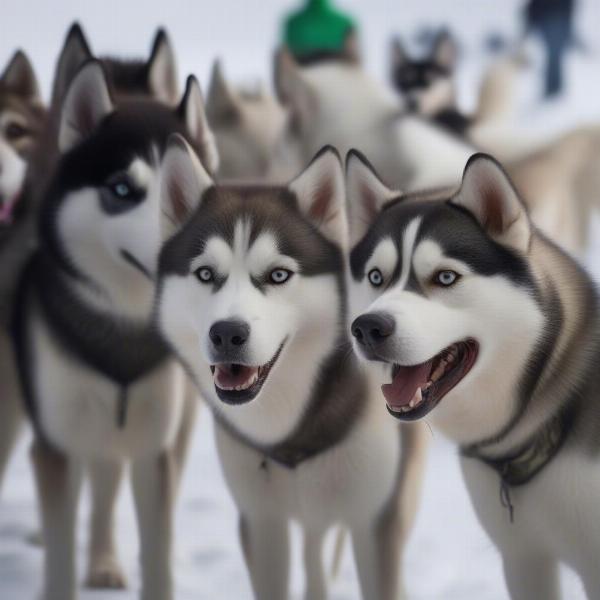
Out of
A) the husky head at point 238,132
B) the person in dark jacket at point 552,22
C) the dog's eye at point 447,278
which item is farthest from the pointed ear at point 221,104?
the person in dark jacket at point 552,22

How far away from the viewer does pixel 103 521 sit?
138 cm

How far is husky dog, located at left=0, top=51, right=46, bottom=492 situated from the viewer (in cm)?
121

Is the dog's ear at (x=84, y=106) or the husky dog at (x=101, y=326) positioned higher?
the dog's ear at (x=84, y=106)

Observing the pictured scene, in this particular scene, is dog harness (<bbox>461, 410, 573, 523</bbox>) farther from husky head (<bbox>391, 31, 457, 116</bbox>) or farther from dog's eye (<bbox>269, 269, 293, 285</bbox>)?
husky head (<bbox>391, 31, 457, 116</bbox>)

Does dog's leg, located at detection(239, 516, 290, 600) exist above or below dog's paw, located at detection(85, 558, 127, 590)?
above

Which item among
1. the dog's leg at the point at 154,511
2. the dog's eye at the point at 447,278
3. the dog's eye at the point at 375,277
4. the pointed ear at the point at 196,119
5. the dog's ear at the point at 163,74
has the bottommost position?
the dog's leg at the point at 154,511

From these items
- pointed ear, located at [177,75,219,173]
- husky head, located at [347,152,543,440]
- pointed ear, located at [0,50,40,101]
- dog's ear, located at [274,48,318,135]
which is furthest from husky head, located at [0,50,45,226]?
husky head, located at [347,152,543,440]

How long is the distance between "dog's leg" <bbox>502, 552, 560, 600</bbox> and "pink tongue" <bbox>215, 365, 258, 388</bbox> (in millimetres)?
284

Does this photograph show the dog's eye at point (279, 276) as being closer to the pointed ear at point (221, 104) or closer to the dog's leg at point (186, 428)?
the dog's leg at point (186, 428)

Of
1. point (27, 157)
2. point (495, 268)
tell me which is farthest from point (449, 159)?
point (495, 268)

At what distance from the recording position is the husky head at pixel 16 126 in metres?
1.20

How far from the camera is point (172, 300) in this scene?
38.2 inches

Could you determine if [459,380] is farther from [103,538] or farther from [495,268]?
[103,538]

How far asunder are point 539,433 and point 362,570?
0.84ft
